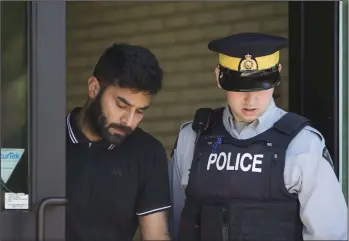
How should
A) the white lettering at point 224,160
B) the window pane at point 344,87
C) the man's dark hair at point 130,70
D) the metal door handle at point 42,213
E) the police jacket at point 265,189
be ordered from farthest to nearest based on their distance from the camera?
the window pane at point 344,87
the man's dark hair at point 130,70
the white lettering at point 224,160
the police jacket at point 265,189
the metal door handle at point 42,213

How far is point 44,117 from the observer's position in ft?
8.91

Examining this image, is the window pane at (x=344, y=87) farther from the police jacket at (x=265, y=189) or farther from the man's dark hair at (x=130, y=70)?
the man's dark hair at (x=130, y=70)

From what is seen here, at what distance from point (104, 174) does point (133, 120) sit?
247 millimetres

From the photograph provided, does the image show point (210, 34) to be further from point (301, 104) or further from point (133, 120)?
point (133, 120)

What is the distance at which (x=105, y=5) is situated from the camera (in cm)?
572

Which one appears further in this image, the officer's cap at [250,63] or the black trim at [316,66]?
the black trim at [316,66]

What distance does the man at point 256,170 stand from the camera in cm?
285

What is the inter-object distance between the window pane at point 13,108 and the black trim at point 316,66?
1.55m

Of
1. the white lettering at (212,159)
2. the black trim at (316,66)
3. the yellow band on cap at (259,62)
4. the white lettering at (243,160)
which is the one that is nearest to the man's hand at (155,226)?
the white lettering at (212,159)

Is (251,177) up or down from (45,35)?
down

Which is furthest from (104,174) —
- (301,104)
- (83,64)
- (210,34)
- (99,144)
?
(83,64)

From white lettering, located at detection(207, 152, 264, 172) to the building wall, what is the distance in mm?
1967

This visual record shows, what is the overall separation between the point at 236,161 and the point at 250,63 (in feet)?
1.25

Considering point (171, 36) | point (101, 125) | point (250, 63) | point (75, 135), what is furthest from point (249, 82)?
point (171, 36)
